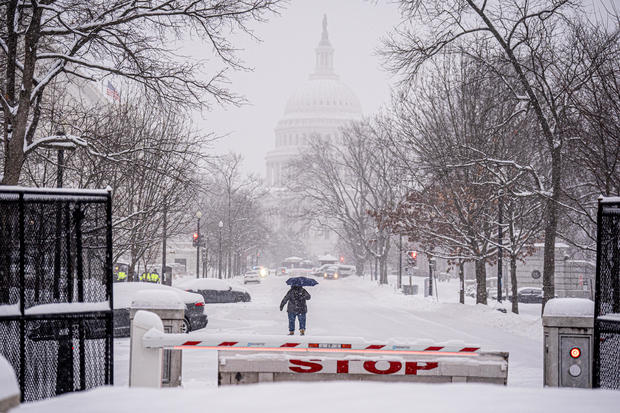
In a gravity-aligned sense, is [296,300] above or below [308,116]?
below

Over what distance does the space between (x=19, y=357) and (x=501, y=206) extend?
22613 mm

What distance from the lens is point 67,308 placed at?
8422 millimetres

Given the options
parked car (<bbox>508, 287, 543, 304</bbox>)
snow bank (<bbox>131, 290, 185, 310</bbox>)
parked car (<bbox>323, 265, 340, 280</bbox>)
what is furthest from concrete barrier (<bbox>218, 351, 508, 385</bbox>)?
parked car (<bbox>323, 265, 340, 280</bbox>)

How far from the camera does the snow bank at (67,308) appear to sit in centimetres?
824

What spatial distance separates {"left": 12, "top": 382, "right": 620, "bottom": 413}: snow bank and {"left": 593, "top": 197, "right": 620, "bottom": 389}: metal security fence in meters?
1.82

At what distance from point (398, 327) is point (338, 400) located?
18823mm

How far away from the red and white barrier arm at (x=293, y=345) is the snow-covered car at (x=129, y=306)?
8154 millimetres

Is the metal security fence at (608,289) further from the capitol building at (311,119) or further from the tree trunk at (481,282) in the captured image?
the capitol building at (311,119)

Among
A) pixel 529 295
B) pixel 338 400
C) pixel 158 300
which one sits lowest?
pixel 529 295

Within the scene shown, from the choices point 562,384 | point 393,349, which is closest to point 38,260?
point 393,349

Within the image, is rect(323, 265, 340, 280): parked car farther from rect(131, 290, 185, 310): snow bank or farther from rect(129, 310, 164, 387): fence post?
rect(129, 310, 164, 387): fence post

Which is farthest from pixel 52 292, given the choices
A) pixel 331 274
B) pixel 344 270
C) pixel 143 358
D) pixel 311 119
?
pixel 311 119

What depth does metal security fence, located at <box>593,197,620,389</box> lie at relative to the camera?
28.1ft

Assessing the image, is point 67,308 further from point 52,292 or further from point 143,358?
point 143,358
